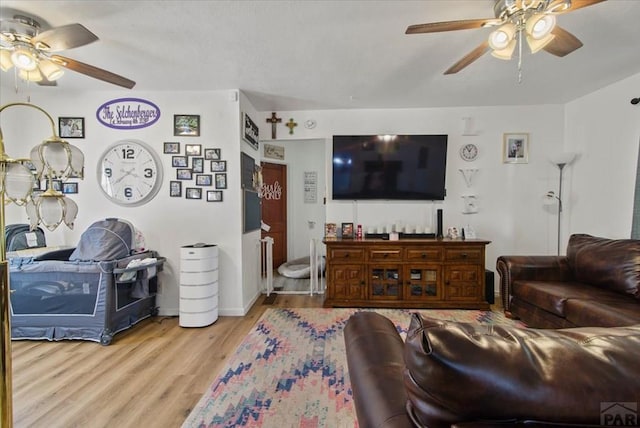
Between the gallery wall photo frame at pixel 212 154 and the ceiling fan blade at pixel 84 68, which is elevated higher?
the ceiling fan blade at pixel 84 68

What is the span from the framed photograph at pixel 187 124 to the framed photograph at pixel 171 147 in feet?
0.45

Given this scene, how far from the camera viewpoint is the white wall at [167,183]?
10.7ft

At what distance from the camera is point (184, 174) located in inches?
129

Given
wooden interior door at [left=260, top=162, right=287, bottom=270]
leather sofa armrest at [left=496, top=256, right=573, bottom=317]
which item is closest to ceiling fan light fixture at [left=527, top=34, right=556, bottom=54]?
leather sofa armrest at [left=496, top=256, right=573, bottom=317]

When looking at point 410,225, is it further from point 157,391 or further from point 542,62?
point 157,391

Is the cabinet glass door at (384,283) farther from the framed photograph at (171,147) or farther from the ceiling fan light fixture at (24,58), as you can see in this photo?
the ceiling fan light fixture at (24,58)

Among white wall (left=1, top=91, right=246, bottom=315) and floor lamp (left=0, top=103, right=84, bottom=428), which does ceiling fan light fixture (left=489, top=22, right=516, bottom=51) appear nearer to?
floor lamp (left=0, top=103, right=84, bottom=428)

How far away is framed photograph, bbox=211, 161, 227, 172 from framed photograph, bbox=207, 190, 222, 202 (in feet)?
0.82

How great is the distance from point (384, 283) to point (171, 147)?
9.67 feet

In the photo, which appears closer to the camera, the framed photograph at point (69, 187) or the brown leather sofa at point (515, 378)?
the brown leather sofa at point (515, 378)

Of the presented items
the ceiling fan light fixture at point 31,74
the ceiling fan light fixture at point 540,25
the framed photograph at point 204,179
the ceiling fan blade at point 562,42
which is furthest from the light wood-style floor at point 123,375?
the ceiling fan blade at point 562,42

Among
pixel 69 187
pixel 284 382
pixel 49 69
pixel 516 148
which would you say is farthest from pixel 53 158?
pixel 516 148

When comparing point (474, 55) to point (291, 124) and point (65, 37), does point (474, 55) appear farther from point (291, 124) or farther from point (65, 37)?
point (65, 37)

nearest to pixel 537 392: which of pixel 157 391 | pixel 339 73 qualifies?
pixel 157 391
